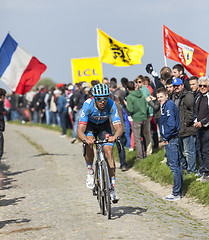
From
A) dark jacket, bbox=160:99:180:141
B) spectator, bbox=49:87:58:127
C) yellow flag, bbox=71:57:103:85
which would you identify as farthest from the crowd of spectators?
spectator, bbox=49:87:58:127

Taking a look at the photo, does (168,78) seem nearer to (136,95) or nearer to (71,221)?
(136,95)

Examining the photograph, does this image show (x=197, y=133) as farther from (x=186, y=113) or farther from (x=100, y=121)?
(x=100, y=121)

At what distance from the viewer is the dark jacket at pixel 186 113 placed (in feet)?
37.9

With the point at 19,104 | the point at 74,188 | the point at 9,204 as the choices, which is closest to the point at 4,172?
the point at 74,188

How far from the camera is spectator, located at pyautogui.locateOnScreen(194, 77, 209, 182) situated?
10.9 m

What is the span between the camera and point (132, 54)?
1861cm

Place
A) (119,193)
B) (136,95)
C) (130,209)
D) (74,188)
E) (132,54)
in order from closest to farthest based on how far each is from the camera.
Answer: (130,209)
(119,193)
(74,188)
(136,95)
(132,54)

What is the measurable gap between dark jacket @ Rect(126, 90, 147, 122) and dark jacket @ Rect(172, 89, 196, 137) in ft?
10.00

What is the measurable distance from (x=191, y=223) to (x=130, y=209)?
1.37 metres

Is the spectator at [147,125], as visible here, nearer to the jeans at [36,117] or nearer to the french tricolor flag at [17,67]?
the french tricolor flag at [17,67]

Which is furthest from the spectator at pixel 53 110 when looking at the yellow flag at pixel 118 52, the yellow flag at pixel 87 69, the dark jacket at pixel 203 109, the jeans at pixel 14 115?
the dark jacket at pixel 203 109

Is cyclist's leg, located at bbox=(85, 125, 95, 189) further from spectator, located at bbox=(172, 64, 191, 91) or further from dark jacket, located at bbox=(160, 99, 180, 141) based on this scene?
spectator, located at bbox=(172, 64, 191, 91)

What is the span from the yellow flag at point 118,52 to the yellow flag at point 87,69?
13.1 ft

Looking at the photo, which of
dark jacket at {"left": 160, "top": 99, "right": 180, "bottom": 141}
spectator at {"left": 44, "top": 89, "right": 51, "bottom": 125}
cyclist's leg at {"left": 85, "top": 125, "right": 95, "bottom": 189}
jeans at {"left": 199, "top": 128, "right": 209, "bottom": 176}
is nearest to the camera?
cyclist's leg at {"left": 85, "top": 125, "right": 95, "bottom": 189}
